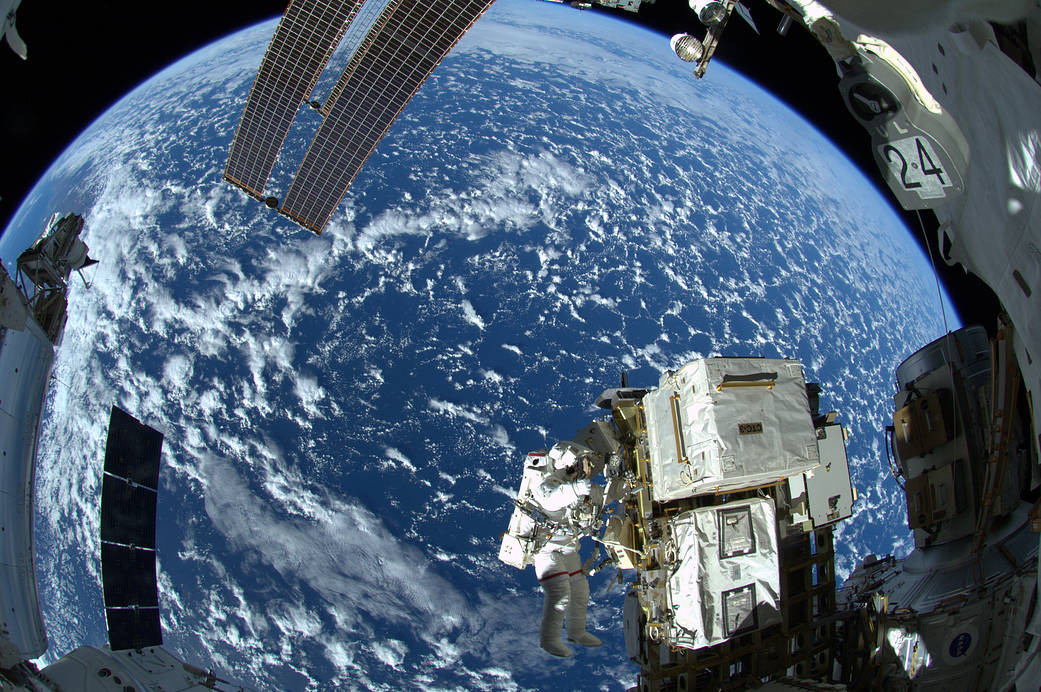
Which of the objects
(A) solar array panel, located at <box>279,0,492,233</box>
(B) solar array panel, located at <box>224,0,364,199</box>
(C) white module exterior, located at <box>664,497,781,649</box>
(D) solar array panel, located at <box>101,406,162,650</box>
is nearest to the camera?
(C) white module exterior, located at <box>664,497,781,649</box>

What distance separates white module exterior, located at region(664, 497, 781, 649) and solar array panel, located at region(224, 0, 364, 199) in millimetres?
8846

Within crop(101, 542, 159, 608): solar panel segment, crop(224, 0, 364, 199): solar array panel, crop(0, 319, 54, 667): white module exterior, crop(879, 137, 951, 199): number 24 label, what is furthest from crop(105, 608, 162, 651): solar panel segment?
crop(879, 137, 951, 199): number 24 label

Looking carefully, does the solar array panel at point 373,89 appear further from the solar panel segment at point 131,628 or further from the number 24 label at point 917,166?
the solar panel segment at point 131,628

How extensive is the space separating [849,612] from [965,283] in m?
6.03

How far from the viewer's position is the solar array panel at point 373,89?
7766 millimetres

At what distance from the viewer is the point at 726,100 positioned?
24656mm

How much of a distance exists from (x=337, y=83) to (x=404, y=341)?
27.5 ft

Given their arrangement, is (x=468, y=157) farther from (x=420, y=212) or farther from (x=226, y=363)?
(x=226, y=363)

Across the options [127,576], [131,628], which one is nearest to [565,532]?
[131,628]

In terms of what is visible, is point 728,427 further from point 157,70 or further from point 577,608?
point 157,70

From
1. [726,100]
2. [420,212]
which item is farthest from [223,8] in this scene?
[726,100]

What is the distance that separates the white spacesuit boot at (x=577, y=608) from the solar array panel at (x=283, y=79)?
29.0 ft

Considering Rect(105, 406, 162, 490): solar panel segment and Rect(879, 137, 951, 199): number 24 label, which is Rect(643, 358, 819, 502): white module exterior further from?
Rect(105, 406, 162, 490): solar panel segment

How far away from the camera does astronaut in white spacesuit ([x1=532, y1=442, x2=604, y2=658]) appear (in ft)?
17.4
